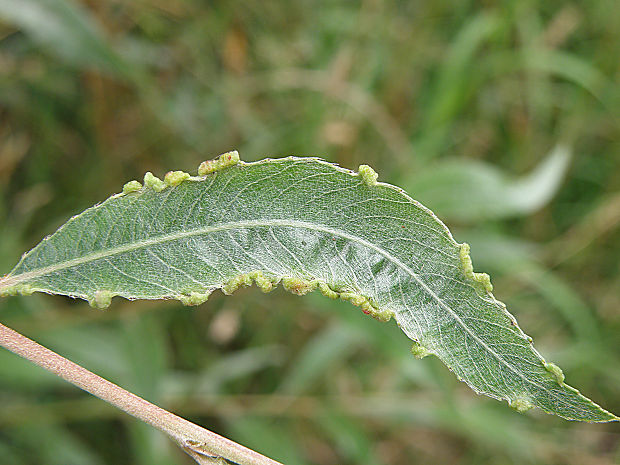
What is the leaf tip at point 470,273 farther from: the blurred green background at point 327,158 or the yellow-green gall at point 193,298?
the blurred green background at point 327,158

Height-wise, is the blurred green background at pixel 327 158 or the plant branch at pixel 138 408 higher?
the blurred green background at pixel 327 158

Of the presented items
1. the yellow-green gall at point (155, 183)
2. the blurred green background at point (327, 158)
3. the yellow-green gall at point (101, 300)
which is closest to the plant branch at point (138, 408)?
the yellow-green gall at point (101, 300)

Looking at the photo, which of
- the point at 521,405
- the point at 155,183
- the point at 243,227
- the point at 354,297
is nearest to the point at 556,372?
the point at 521,405

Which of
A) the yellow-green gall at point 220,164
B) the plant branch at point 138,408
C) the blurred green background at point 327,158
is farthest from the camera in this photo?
the blurred green background at point 327,158

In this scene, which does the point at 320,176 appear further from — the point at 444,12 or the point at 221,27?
A: the point at 444,12

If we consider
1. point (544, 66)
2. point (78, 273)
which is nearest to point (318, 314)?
point (544, 66)

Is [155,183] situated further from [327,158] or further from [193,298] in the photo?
[327,158]

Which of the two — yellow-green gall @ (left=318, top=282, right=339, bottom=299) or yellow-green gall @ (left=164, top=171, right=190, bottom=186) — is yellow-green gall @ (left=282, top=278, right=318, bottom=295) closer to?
yellow-green gall @ (left=318, top=282, right=339, bottom=299)
